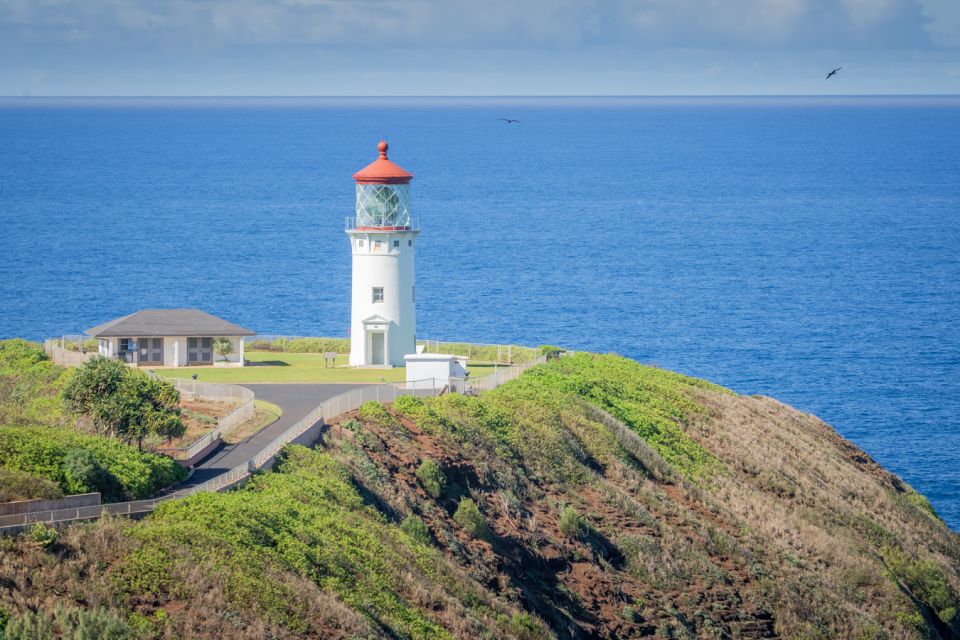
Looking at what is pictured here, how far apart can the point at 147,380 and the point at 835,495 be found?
22.7 meters

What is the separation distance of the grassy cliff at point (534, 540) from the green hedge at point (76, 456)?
1432mm

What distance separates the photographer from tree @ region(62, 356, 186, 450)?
3428cm

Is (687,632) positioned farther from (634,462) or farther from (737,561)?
(634,462)

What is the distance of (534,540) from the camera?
117 ft

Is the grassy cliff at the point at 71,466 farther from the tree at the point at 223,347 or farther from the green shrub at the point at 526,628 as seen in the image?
the tree at the point at 223,347

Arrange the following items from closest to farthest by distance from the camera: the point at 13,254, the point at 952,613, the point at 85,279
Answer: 1. the point at 952,613
2. the point at 85,279
3. the point at 13,254

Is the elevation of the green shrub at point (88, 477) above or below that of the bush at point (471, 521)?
above

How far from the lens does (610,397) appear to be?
163 feet

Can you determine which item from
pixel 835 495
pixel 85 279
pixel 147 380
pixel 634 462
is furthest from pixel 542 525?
pixel 85 279

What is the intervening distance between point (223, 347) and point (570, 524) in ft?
65.7

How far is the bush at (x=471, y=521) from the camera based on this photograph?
34406 mm

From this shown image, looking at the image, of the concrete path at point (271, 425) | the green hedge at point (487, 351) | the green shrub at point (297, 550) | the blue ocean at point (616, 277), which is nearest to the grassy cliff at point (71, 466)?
the concrete path at point (271, 425)

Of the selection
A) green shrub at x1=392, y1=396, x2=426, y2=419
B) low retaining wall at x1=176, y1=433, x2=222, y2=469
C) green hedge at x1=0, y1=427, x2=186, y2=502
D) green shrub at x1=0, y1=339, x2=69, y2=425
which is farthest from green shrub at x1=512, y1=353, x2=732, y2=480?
green hedge at x1=0, y1=427, x2=186, y2=502

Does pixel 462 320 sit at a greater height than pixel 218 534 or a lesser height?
lesser
